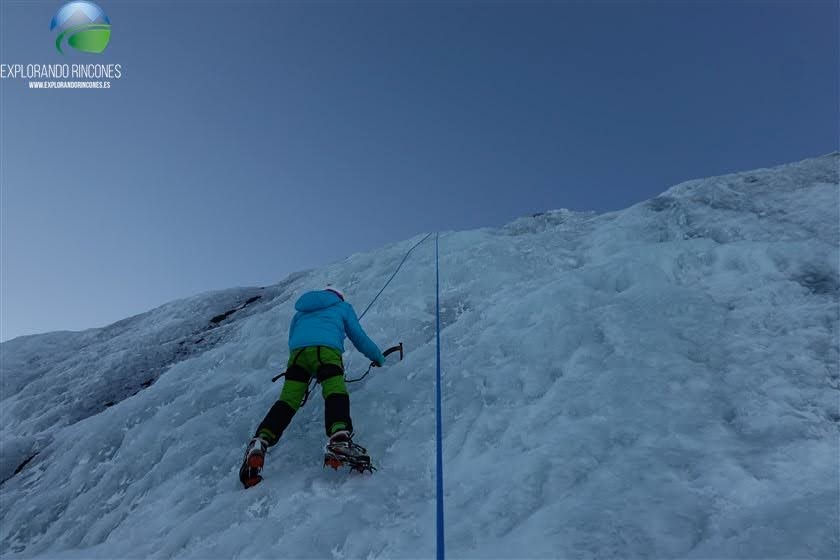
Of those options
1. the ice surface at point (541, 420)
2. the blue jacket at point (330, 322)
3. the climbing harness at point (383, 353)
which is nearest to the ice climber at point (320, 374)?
the blue jacket at point (330, 322)

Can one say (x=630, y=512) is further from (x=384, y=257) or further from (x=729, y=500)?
(x=384, y=257)

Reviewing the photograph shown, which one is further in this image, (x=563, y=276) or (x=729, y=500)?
(x=563, y=276)

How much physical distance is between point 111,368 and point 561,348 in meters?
7.40

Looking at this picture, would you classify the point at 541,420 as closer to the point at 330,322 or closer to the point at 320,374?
the point at 320,374

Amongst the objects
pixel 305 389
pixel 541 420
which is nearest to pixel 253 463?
pixel 305 389

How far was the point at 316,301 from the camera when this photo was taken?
16.5 ft

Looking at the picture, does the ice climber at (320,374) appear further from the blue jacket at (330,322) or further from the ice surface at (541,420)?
the ice surface at (541,420)

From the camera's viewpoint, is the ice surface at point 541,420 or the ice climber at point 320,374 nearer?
the ice surface at point 541,420

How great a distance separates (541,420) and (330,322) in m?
2.13

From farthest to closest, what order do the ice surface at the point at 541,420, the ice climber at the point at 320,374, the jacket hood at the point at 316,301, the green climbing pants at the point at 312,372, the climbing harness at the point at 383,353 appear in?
the jacket hood at the point at 316,301
the climbing harness at the point at 383,353
the green climbing pants at the point at 312,372
the ice climber at the point at 320,374
the ice surface at the point at 541,420

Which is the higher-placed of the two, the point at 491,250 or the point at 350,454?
the point at 491,250

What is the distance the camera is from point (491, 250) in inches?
313

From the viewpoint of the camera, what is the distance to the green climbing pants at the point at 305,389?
160 inches

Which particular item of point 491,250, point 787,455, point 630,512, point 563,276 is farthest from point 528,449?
point 491,250
